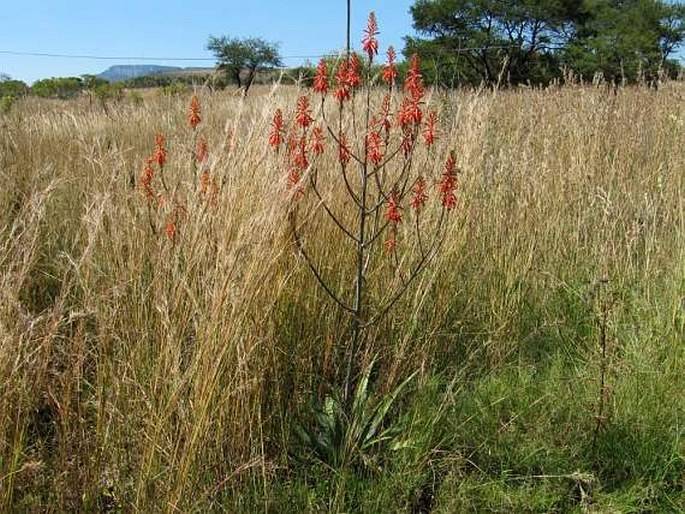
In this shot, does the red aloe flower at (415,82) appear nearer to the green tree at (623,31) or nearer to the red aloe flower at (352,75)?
the red aloe flower at (352,75)

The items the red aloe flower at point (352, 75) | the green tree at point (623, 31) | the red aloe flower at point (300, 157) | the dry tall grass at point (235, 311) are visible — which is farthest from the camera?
the green tree at point (623, 31)

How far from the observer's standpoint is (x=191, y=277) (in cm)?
187

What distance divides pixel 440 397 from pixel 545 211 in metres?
1.50

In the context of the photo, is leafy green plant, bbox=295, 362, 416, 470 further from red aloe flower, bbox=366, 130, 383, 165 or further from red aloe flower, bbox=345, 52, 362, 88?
red aloe flower, bbox=345, 52, 362, 88

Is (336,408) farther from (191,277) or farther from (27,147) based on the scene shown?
(27,147)

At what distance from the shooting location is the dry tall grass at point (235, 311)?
1504 millimetres

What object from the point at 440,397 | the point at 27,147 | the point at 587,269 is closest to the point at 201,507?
the point at 440,397

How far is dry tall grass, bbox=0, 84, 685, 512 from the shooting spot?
1.50m

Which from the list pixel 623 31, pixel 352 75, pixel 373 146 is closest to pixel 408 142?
pixel 373 146

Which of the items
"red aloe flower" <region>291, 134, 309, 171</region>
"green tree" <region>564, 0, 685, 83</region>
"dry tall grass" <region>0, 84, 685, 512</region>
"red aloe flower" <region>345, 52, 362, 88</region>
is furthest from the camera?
"green tree" <region>564, 0, 685, 83</region>


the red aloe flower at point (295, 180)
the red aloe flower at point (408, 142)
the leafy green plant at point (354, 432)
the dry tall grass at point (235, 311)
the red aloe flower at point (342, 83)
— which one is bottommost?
the leafy green plant at point (354, 432)

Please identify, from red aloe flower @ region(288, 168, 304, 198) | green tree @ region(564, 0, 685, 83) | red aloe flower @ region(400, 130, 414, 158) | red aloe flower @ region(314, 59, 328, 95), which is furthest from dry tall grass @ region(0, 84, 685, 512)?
green tree @ region(564, 0, 685, 83)

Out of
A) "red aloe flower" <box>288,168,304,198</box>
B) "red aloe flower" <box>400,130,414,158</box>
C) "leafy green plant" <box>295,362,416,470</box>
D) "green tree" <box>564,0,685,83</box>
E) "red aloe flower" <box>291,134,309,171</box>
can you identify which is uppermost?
"green tree" <box>564,0,685,83</box>

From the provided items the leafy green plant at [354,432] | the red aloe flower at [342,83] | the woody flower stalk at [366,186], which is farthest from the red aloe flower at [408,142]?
the leafy green plant at [354,432]
